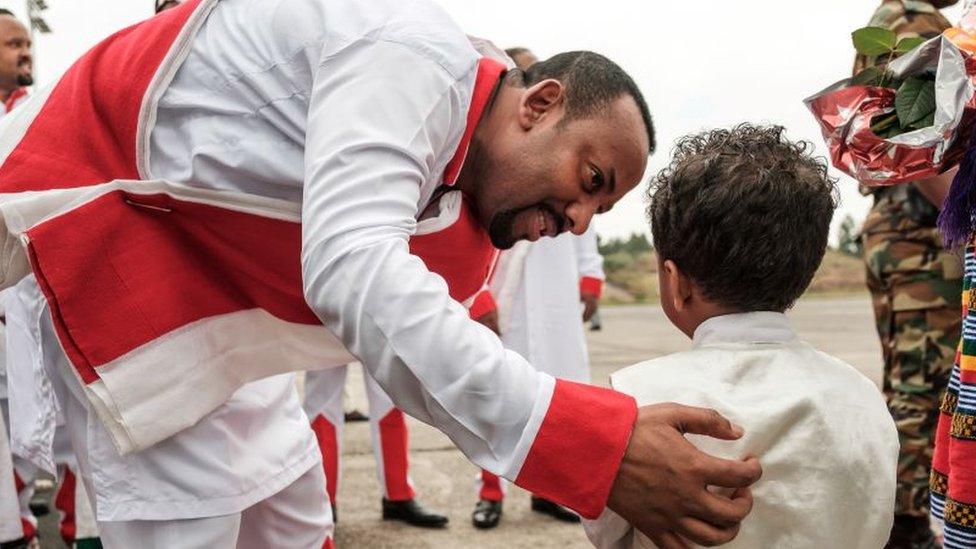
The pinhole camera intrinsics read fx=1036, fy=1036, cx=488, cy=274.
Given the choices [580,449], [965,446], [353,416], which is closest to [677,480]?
[580,449]

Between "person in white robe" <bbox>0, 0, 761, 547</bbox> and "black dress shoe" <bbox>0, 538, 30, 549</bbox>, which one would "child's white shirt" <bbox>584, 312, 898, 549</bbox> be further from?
"black dress shoe" <bbox>0, 538, 30, 549</bbox>

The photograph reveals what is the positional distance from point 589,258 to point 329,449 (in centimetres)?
145

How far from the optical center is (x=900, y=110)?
1.96m

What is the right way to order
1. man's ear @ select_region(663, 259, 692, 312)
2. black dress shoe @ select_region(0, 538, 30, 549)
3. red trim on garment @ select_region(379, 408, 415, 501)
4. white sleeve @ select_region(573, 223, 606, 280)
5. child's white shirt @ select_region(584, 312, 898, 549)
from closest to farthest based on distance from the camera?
child's white shirt @ select_region(584, 312, 898, 549), man's ear @ select_region(663, 259, 692, 312), black dress shoe @ select_region(0, 538, 30, 549), red trim on garment @ select_region(379, 408, 415, 501), white sleeve @ select_region(573, 223, 606, 280)

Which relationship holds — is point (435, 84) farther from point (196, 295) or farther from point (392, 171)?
point (196, 295)

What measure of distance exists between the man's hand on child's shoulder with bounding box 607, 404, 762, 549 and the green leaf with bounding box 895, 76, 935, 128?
0.91m

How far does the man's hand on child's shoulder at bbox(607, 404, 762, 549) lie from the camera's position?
129cm

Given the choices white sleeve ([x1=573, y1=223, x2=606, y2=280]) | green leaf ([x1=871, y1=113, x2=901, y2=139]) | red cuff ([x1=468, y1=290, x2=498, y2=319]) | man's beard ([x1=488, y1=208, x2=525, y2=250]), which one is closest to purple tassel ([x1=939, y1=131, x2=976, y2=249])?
green leaf ([x1=871, y1=113, x2=901, y2=139])

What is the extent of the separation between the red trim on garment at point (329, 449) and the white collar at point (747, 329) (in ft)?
9.02

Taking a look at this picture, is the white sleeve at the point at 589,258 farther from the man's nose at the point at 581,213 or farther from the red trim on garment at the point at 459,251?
the man's nose at the point at 581,213

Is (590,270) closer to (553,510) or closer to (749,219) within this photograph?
(553,510)

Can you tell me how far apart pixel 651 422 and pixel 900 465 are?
212 centimetres

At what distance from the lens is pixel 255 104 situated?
5.47 ft

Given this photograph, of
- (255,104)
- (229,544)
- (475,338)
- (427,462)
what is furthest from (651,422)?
(427,462)
